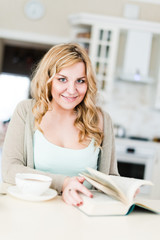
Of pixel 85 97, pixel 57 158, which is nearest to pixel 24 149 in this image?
pixel 57 158

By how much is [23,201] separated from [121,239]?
1.22 feet

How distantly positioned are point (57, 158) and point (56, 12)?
12.5 feet

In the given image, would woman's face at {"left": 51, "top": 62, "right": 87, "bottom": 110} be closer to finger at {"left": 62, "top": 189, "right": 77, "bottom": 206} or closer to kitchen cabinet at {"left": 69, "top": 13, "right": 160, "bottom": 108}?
finger at {"left": 62, "top": 189, "right": 77, "bottom": 206}

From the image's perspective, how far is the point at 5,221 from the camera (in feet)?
3.01

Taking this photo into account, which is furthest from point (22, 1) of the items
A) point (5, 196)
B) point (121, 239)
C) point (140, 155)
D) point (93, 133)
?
point (121, 239)

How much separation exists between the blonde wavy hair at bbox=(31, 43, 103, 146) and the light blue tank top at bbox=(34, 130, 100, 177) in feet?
0.26

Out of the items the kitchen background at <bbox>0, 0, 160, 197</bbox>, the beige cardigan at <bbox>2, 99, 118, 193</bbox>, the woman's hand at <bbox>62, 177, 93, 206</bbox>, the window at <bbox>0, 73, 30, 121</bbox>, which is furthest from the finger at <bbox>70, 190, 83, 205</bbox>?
the window at <bbox>0, 73, 30, 121</bbox>

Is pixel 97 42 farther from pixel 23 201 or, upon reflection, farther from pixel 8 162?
pixel 23 201

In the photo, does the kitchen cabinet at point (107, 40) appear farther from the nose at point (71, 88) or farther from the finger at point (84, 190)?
the finger at point (84, 190)

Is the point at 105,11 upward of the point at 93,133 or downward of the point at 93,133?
upward

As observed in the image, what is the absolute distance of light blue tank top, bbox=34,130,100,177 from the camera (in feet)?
4.99

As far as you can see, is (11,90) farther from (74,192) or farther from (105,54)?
(74,192)

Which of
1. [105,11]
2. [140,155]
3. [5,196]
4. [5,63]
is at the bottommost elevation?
[140,155]

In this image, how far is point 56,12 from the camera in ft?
16.0
